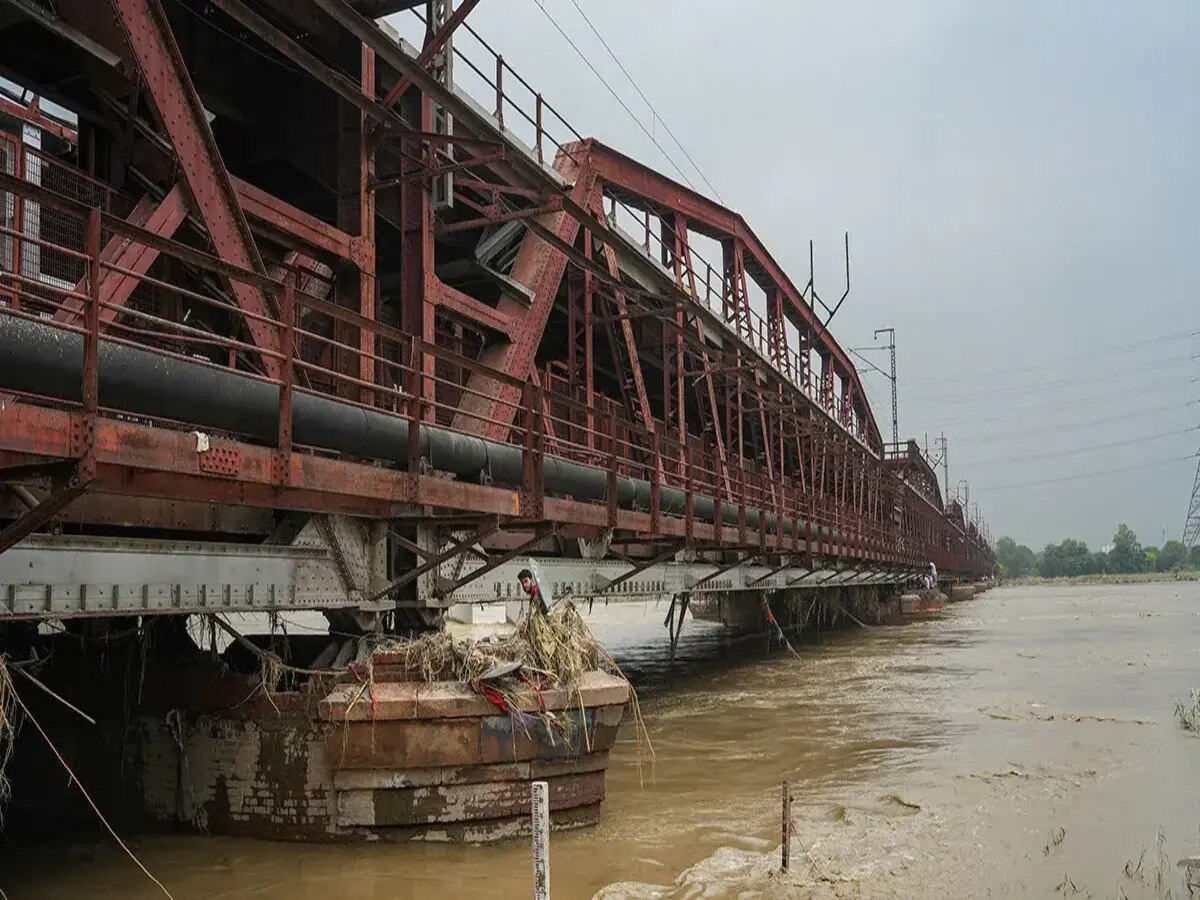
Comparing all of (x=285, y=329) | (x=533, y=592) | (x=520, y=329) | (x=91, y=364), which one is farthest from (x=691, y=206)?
(x=91, y=364)

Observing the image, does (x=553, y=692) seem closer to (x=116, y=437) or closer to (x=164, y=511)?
(x=164, y=511)

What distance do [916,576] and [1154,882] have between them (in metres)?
50.3

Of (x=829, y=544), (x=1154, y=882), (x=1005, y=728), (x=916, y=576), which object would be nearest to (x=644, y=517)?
(x=1005, y=728)

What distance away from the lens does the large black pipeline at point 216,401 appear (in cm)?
475

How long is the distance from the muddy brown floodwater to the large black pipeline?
3076 mm

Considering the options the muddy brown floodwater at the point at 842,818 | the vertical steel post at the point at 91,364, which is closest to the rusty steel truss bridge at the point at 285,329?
A: the vertical steel post at the point at 91,364

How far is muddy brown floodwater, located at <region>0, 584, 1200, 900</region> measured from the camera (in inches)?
272

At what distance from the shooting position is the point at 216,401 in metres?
5.80

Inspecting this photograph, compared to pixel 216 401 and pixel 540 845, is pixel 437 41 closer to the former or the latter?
pixel 216 401

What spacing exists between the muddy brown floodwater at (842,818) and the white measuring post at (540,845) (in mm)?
1844

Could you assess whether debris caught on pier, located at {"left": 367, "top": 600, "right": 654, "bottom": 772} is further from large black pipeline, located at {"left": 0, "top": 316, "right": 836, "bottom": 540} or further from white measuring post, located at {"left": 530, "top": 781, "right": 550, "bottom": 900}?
white measuring post, located at {"left": 530, "top": 781, "right": 550, "bottom": 900}

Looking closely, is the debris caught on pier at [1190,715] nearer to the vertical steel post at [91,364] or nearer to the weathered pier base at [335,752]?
the weathered pier base at [335,752]

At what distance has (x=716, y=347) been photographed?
23656 millimetres

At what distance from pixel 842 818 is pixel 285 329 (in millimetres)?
6261
